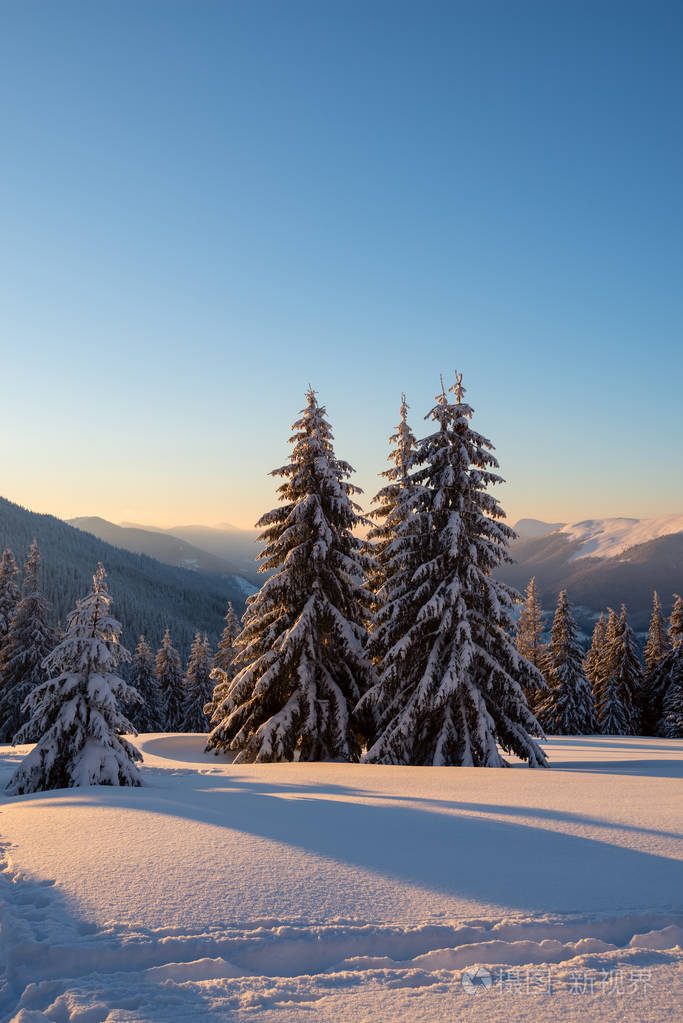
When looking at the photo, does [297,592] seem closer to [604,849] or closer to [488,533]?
[488,533]

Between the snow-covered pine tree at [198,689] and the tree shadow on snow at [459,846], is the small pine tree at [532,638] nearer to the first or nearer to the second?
the snow-covered pine tree at [198,689]

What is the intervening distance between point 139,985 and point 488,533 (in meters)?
13.2

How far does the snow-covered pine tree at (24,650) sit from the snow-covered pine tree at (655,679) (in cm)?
4250

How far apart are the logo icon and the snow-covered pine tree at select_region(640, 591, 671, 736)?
149 ft

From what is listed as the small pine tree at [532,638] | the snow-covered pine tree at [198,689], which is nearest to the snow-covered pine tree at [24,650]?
the snow-covered pine tree at [198,689]

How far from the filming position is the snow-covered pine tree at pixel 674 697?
1494 inches

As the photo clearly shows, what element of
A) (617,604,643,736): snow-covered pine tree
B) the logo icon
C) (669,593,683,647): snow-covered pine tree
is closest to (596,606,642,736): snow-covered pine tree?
(617,604,643,736): snow-covered pine tree

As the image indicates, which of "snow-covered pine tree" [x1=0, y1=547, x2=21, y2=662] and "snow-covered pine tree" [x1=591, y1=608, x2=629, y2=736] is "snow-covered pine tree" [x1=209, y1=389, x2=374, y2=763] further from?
"snow-covered pine tree" [x1=591, y1=608, x2=629, y2=736]

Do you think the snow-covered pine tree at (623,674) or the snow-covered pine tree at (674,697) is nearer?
the snow-covered pine tree at (674,697)

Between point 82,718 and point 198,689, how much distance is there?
121 feet

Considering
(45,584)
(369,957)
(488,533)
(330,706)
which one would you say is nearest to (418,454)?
(488,533)

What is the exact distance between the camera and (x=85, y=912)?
13.8 ft

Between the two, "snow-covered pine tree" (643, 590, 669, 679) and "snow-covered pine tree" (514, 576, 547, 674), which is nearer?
"snow-covered pine tree" (643, 590, 669, 679)

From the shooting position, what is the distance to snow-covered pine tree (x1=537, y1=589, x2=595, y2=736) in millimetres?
40531
